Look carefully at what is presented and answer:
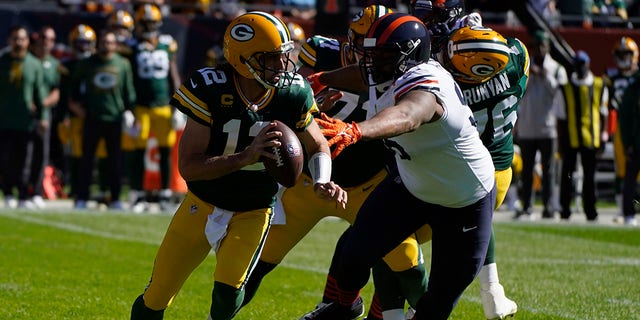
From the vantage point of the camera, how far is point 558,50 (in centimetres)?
1560

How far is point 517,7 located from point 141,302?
11994 millimetres

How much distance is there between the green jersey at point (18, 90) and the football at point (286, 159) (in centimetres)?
844

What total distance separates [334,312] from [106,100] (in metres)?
7.47

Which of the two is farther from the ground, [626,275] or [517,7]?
[626,275]

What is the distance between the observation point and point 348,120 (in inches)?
253

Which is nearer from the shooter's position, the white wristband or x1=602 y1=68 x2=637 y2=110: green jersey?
the white wristband

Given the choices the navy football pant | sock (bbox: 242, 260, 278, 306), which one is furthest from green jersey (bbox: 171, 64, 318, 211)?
sock (bbox: 242, 260, 278, 306)

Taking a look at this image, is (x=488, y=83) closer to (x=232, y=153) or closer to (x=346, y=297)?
(x=346, y=297)

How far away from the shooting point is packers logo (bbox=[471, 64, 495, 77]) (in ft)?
19.0

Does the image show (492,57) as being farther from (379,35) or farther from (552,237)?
(552,237)

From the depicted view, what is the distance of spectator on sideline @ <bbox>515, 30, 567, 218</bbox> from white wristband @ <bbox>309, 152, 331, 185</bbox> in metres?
8.37

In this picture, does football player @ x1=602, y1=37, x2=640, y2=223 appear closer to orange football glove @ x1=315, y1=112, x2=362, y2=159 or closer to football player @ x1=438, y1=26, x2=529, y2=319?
football player @ x1=438, y1=26, x2=529, y2=319

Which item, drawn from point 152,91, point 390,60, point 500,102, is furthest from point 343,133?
point 152,91

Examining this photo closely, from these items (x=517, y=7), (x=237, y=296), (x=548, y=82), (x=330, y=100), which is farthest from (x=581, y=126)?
(x=237, y=296)
